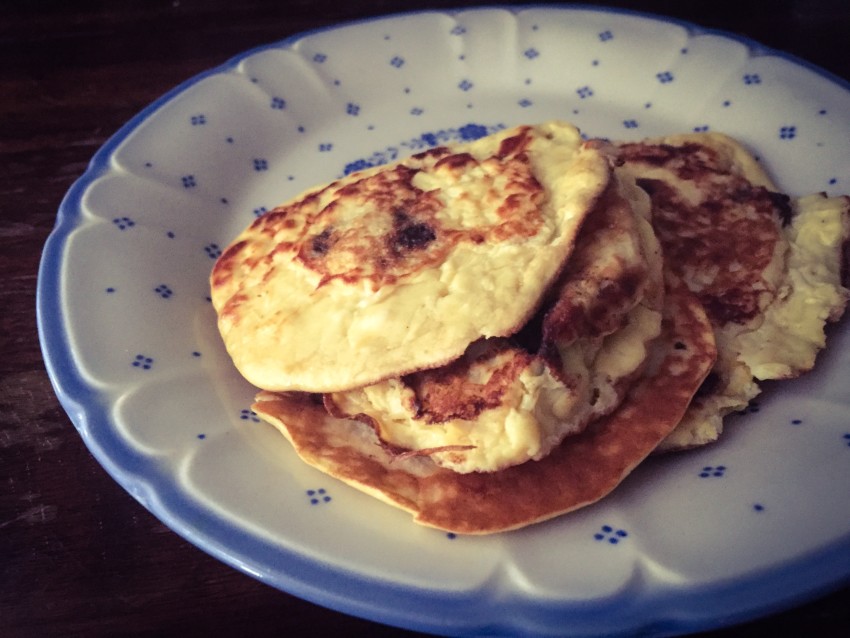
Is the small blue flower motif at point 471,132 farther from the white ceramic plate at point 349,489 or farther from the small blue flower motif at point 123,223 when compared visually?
the small blue flower motif at point 123,223

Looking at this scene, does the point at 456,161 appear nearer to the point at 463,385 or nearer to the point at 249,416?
the point at 463,385

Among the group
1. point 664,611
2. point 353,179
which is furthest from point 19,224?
point 664,611

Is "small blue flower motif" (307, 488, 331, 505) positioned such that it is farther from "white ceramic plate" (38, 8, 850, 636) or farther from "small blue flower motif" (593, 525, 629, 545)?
"small blue flower motif" (593, 525, 629, 545)

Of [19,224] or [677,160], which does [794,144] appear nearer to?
[677,160]

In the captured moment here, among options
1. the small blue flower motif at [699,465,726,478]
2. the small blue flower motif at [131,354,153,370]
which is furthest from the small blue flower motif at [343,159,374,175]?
the small blue flower motif at [699,465,726,478]

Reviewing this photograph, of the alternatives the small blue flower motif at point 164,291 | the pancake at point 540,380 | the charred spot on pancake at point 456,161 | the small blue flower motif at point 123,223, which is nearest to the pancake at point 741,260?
the pancake at point 540,380

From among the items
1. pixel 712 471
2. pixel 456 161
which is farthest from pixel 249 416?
pixel 712 471
